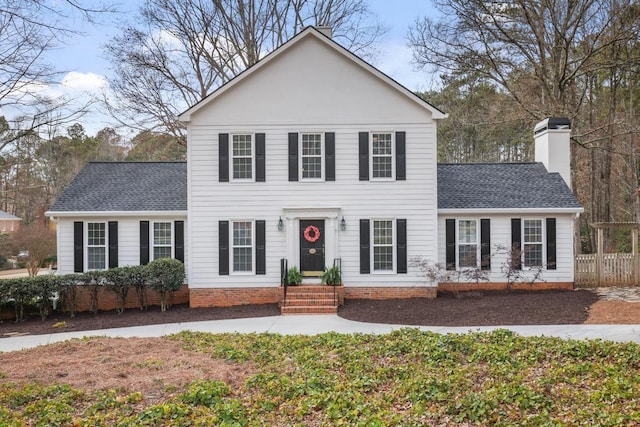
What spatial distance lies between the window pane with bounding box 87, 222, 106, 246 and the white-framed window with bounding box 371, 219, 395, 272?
345 inches

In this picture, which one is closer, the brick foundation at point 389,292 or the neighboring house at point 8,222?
the brick foundation at point 389,292

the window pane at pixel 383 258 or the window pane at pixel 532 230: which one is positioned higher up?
the window pane at pixel 532 230

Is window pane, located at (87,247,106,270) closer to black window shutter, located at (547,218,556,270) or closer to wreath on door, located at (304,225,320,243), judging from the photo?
wreath on door, located at (304,225,320,243)

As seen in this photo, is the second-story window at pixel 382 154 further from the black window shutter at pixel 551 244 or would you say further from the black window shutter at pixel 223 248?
the black window shutter at pixel 551 244

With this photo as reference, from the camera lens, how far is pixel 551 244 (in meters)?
17.2

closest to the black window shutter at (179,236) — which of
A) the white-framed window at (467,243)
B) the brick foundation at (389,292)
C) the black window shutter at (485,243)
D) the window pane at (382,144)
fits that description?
the brick foundation at (389,292)

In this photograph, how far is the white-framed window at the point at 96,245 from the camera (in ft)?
56.0

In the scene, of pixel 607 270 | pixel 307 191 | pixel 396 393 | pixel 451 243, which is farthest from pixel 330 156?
pixel 396 393

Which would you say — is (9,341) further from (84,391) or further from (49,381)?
(84,391)

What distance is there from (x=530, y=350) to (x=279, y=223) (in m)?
9.43

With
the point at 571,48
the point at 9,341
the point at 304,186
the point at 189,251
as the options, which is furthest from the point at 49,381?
the point at 571,48

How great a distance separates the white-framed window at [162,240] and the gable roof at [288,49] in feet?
11.6

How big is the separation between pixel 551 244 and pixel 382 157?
245 inches

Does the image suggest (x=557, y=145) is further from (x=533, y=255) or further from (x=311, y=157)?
(x=311, y=157)
